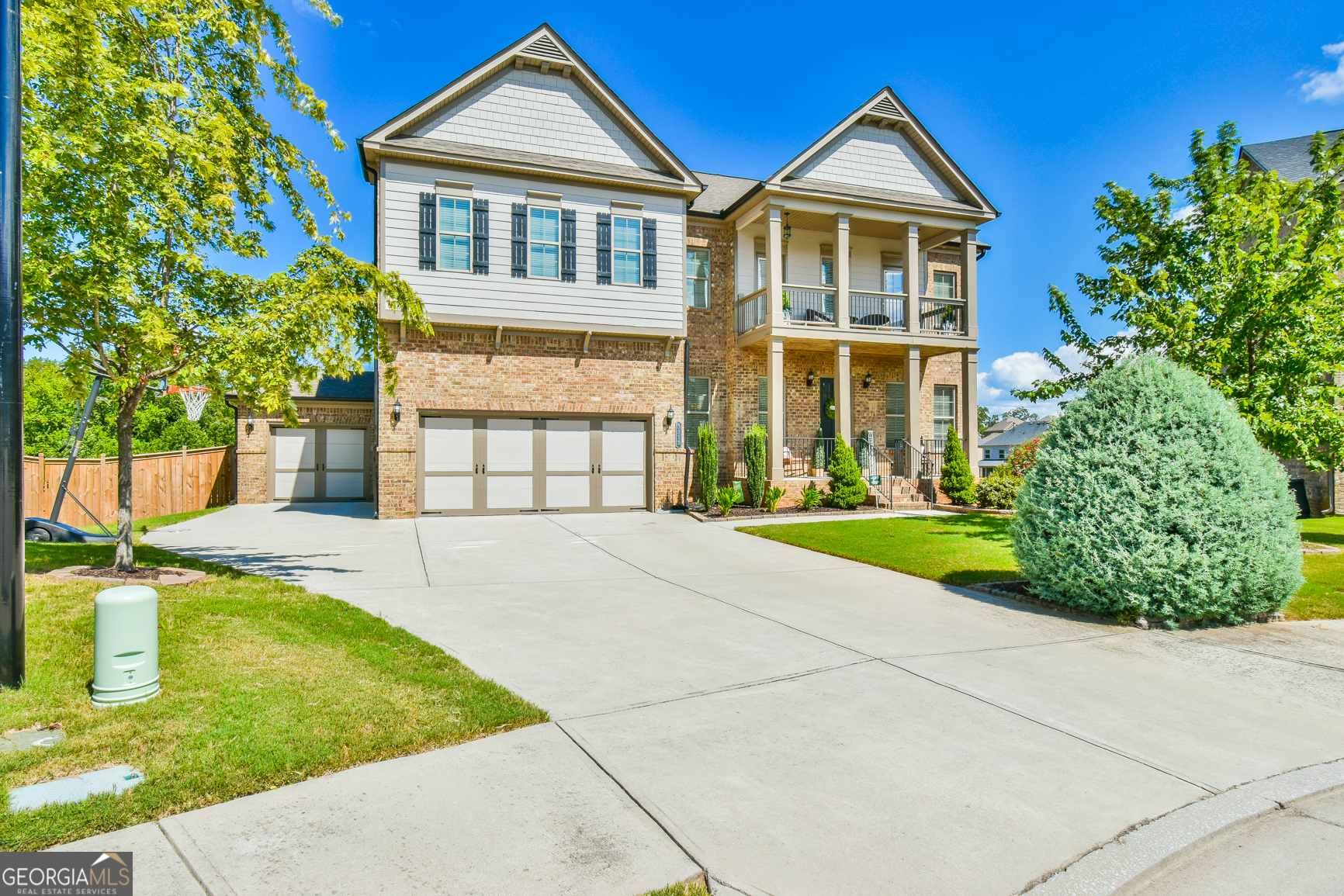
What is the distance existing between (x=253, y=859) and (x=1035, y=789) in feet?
11.1

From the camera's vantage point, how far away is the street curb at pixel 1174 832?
2.67m

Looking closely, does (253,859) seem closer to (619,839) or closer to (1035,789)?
(619,839)

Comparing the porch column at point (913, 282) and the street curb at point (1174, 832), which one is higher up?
the porch column at point (913, 282)

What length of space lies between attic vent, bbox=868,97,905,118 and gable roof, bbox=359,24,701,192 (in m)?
5.55

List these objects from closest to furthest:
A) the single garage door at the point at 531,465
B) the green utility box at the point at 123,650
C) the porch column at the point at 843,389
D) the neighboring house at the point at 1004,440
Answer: the green utility box at the point at 123,650
the single garage door at the point at 531,465
the porch column at the point at 843,389
the neighboring house at the point at 1004,440

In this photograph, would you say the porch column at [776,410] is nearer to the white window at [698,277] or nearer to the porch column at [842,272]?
the porch column at [842,272]

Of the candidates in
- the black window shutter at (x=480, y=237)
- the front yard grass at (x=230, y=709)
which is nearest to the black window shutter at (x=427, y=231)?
the black window shutter at (x=480, y=237)

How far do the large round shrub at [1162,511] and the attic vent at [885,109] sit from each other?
13.1 meters

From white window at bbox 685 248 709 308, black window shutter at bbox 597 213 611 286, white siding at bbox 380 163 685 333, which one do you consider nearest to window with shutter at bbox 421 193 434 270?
white siding at bbox 380 163 685 333

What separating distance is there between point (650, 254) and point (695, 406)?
404 centimetres

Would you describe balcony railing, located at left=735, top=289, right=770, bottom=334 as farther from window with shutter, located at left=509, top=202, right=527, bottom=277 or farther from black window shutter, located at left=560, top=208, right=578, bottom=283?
window with shutter, located at left=509, top=202, right=527, bottom=277

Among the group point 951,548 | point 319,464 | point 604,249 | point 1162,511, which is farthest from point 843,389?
point 319,464

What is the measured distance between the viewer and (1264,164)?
20.4 metres

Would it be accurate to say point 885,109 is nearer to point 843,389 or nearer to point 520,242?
point 843,389
